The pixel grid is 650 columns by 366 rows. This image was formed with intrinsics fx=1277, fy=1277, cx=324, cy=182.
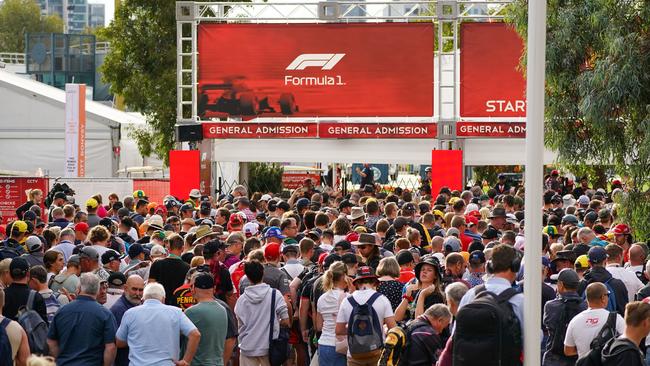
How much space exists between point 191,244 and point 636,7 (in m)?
6.49

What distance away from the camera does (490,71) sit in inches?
1133

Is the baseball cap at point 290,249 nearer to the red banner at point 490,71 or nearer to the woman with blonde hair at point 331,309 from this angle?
the woman with blonde hair at point 331,309

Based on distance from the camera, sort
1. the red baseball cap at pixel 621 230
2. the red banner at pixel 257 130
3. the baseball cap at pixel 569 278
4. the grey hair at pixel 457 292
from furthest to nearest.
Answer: the red banner at pixel 257 130 → the red baseball cap at pixel 621 230 → the baseball cap at pixel 569 278 → the grey hair at pixel 457 292

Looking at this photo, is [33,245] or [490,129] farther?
[490,129]

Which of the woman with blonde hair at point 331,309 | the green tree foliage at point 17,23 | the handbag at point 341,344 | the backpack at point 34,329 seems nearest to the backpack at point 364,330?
the handbag at point 341,344

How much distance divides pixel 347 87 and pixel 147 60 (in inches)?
581

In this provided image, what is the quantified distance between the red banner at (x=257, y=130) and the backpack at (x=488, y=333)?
2073 cm

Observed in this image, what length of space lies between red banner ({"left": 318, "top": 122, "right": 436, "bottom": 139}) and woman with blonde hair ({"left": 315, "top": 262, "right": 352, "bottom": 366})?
55.2 ft

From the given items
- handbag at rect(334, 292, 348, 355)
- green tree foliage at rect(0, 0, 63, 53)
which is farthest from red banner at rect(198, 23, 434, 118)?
green tree foliage at rect(0, 0, 63, 53)

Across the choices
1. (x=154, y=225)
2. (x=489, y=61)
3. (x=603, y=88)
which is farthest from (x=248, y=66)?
(x=603, y=88)

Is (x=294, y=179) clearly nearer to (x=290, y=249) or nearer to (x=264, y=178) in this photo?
(x=264, y=178)

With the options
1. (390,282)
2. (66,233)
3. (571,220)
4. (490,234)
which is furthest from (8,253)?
(571,220)

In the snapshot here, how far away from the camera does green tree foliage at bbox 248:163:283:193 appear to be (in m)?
39.7

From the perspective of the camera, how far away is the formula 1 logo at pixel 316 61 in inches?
1147
